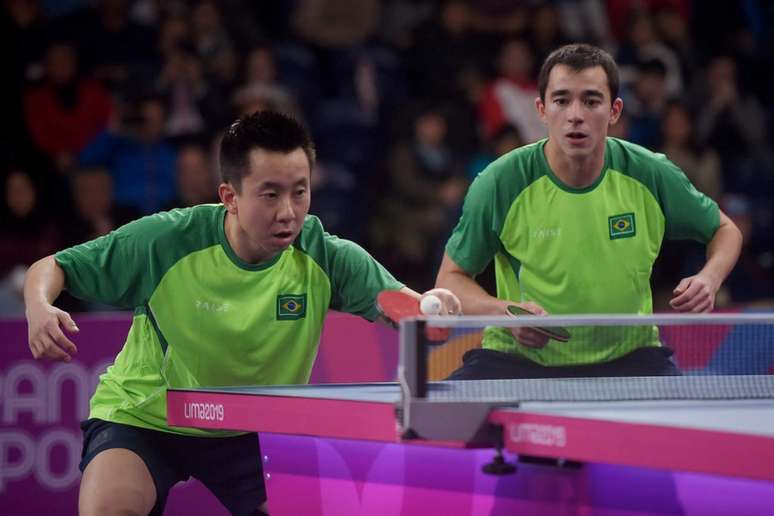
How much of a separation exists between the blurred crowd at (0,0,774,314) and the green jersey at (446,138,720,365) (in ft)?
12.4

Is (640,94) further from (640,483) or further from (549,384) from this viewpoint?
(640,483)

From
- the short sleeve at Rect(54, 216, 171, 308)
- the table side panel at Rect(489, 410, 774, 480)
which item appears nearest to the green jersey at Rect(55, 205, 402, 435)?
the short sleeve at Rect(54, 216, 171, 308)

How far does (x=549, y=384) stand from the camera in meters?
4.14

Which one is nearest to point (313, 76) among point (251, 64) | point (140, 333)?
point (251, 64)

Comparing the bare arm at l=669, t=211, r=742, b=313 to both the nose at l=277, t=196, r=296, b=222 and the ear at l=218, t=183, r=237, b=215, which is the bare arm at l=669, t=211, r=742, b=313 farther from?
the ear at l=218, t=183, r=237, b=215

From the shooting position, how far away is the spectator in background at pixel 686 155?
33.8ft

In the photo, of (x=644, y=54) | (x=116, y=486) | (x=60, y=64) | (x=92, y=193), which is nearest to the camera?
(x=116, y=486)

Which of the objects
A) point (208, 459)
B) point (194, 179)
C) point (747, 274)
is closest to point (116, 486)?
point (208, 459)

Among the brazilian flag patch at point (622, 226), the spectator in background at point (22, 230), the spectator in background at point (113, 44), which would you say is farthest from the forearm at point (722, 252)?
the spectator in background at point (113, 44)

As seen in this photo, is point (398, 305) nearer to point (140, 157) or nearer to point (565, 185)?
point (565, 185)

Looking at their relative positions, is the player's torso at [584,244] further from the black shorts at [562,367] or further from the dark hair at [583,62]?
the dark hair at [583,62]

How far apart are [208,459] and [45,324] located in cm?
88

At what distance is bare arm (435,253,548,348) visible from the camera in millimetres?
4727

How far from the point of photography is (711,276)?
4906 millimetres
